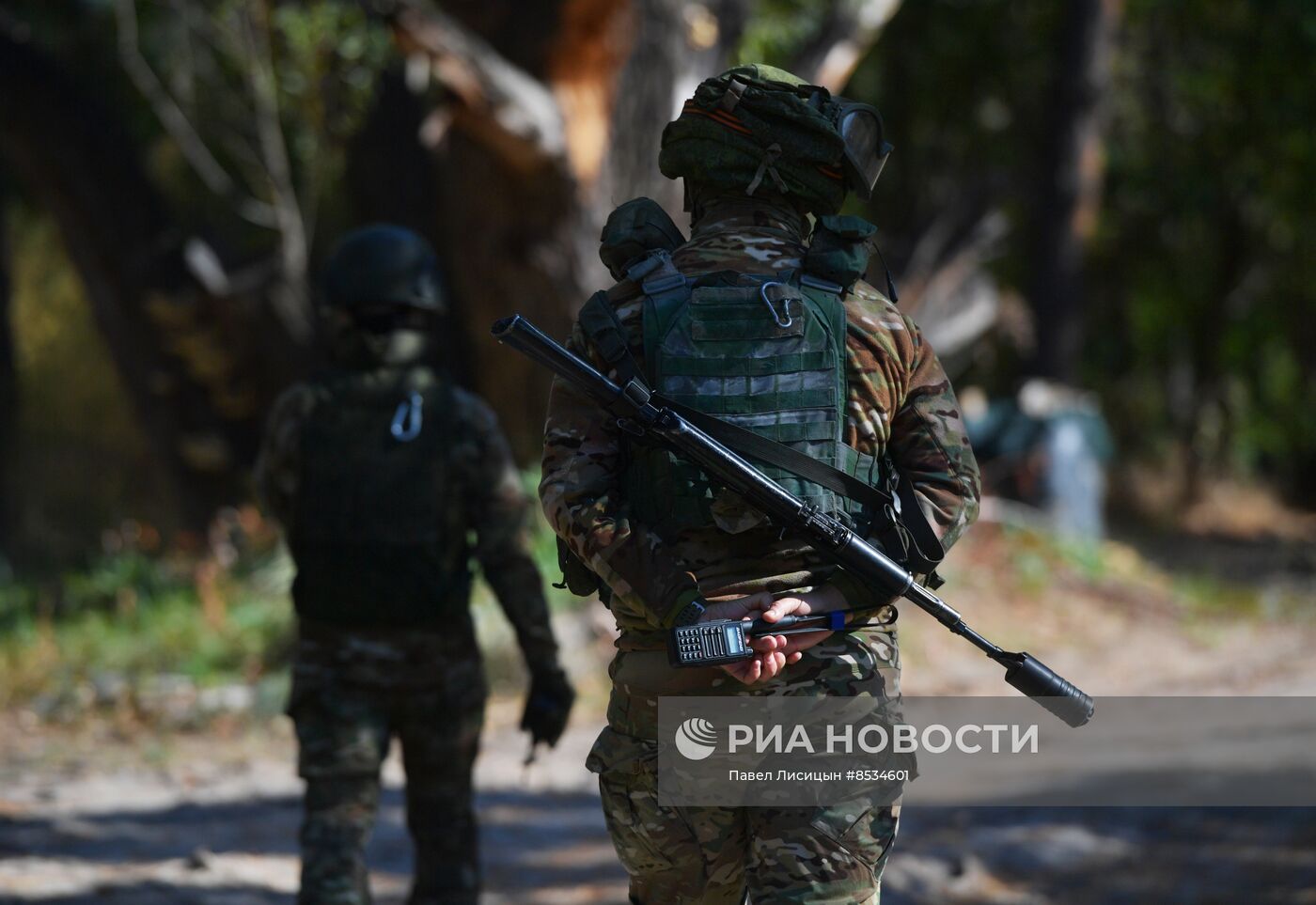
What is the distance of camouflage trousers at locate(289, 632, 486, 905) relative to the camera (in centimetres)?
400

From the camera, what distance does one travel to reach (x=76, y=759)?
7219mm

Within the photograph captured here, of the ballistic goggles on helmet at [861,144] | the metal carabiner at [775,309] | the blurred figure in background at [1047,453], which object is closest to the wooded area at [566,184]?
the blurred figure in background at [1047,453]

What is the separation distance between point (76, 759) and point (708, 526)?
207 inches

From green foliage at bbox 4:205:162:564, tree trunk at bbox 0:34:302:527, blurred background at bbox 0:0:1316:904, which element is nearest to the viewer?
blurred background at bbox 0:0:1316:904

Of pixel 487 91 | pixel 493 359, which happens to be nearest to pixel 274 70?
pixel 493 359

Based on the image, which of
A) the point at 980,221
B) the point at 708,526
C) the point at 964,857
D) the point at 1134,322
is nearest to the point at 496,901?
the point at 964,857

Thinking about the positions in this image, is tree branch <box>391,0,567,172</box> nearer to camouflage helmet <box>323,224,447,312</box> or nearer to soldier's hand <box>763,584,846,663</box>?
camouflage helmet <box>323,224,447,312</box>

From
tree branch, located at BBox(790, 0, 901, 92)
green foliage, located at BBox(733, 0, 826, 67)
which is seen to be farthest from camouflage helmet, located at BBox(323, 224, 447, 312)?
green foliage, located at BBox(733, 0, 826, 67)

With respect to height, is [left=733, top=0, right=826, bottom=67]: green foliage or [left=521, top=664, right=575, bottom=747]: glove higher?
[left=733, top=0, right=826, bottom=67]: green foliage

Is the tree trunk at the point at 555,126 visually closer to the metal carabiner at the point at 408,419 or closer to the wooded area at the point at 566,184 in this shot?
the wooded area at the point at 566,184

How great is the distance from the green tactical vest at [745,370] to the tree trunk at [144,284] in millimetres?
8082

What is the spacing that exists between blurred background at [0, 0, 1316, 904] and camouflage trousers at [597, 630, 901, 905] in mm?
2497

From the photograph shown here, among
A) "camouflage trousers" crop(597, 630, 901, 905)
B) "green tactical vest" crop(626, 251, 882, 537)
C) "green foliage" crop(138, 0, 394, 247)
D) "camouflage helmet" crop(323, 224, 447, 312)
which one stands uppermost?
"green foliage" crop(138, 0, 394, 247)

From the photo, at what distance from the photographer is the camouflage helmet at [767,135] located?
301 cm
